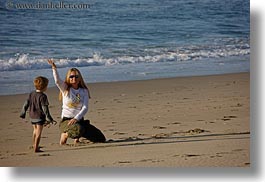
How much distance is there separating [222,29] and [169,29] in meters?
0.37

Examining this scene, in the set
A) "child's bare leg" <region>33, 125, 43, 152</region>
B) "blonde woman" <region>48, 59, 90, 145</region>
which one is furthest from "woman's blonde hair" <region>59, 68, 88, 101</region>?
"child's bare leg" <region>33, 125, 43, 152</region>

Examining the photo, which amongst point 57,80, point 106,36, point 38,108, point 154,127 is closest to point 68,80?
point 57,80

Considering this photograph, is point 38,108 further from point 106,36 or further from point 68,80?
point 106,36

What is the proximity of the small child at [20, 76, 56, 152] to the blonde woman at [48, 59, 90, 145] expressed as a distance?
111 mm

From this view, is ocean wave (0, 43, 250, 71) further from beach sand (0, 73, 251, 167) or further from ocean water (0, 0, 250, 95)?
beach sand (0, 73, 251, 167)

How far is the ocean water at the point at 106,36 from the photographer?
549 cm

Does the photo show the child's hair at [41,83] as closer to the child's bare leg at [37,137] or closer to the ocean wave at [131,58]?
the ocean wave at [131,58]

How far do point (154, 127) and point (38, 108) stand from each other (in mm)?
816

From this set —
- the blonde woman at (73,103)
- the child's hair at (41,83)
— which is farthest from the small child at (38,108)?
the blonde woman at (73,103)

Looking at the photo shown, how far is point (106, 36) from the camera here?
554cm

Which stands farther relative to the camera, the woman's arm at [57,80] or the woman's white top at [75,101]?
the woman's white top at [75,101]

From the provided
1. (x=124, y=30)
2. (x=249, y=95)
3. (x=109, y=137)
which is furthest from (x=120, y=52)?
(x=249, y=95)

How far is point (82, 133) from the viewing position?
5.46m

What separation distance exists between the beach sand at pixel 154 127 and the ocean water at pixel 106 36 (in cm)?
16
